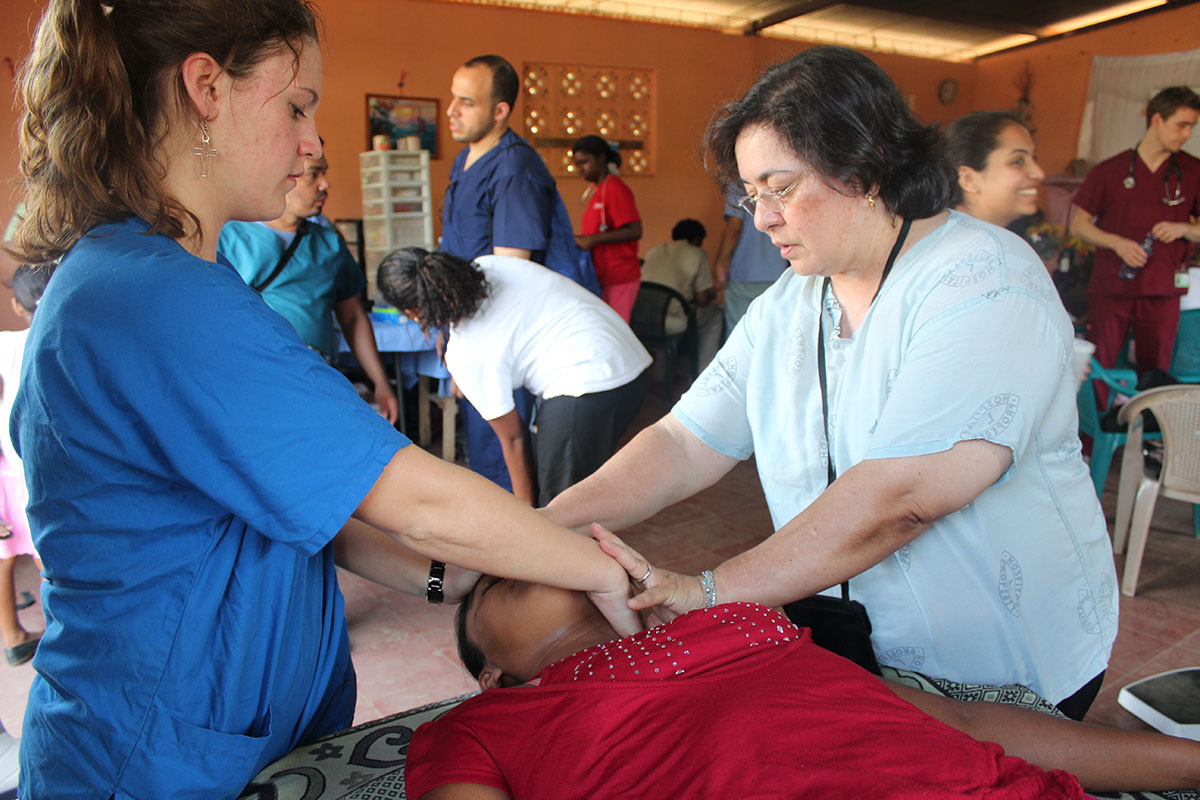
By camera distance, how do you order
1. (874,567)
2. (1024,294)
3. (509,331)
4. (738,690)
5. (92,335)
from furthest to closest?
(509,331) → (874,567) → (1024,294) → (738,690) → (92,335)

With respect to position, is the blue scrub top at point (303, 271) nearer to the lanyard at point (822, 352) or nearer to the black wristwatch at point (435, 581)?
the black wristwatch at point (435, 581)

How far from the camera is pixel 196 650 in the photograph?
3.01ft

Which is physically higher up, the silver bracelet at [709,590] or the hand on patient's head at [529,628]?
the silver bracelet at [709,590]

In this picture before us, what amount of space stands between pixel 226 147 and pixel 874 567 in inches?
44.3

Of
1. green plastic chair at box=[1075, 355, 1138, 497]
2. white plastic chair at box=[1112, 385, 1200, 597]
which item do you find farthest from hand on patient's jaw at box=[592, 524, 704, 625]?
green plastic chair at box=[1075, 355, 1138, 497]

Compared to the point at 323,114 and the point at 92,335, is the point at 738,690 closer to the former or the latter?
the point at 92,335

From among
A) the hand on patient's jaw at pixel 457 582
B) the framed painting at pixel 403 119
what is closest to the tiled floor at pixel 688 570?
the hand on patient's jaw at pixel 457 582

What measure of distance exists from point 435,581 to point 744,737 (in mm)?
603

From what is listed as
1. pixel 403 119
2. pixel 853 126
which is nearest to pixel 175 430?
pixel 853 126

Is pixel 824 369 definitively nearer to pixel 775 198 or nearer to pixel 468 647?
pixel 775 198

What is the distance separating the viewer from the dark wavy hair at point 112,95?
854 millimetres

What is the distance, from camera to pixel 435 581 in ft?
4.46

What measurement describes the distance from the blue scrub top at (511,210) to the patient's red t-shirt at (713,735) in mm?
2490

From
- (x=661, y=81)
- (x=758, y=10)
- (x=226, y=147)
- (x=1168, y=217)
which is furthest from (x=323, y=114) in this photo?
(x=226, y=147)
